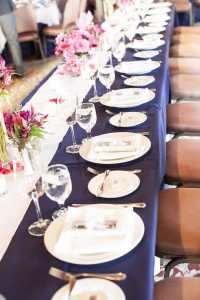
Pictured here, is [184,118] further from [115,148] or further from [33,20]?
[33,20]

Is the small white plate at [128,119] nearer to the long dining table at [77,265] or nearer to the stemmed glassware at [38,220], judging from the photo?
the long dining table at [77,265]

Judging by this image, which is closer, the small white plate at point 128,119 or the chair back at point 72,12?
the small white plate at point 128,119

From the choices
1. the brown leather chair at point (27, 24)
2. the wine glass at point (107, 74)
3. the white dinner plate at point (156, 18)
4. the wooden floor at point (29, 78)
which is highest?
the wine glass at point (107, 74)

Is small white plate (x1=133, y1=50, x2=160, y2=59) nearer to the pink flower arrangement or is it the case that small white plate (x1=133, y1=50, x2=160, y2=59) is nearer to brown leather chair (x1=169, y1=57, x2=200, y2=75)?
brown leather chair (x1=169, y1=57, x2=200, y2=75)

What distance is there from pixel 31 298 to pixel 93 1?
693 cm

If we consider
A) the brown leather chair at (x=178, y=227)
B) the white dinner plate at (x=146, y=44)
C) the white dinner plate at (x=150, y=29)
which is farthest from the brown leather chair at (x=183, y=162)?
the white dinner plate at (x=150, y=29)

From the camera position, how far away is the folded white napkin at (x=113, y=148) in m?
1.43

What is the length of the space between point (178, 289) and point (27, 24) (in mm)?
5149

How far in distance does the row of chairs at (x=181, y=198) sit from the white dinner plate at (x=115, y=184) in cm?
30

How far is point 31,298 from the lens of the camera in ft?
2.94

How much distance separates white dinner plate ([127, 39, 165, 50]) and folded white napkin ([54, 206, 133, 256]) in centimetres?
201

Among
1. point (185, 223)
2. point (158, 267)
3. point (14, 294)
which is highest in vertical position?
point (14, 294)

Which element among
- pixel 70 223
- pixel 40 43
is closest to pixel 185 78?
pixel 70 223

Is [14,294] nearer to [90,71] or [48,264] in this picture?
[48,264]
